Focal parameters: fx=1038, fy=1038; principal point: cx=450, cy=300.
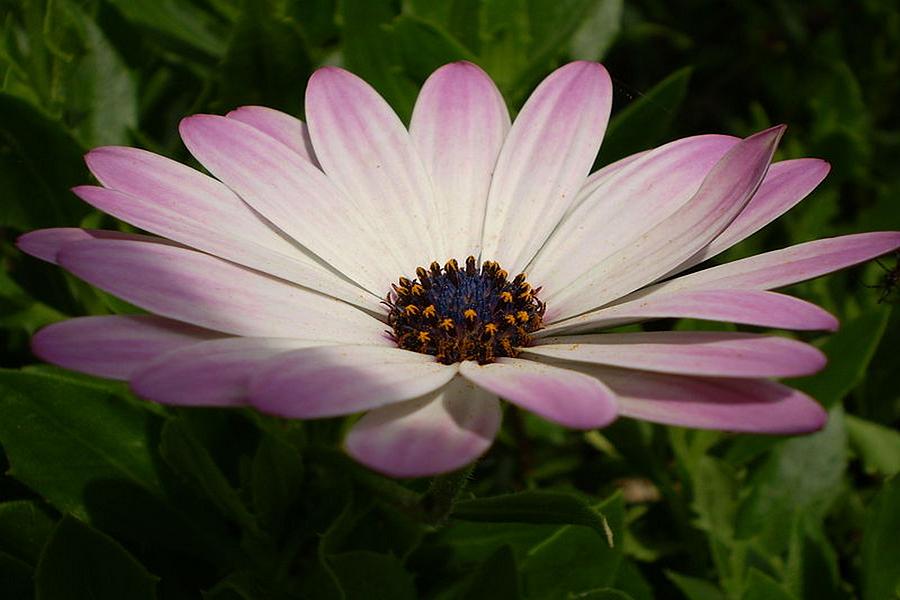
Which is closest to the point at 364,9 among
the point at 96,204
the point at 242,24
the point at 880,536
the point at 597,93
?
the point at 242,24

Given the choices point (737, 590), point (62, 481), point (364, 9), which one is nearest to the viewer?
point (62, 481)

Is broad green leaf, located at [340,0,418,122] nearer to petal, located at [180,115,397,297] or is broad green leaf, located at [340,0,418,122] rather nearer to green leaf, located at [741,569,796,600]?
petal, located at [180,115,397,297]

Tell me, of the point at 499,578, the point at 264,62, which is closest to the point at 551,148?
the point at 264,62

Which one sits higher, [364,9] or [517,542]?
[364,9]

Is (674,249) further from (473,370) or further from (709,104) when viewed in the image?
(709,104)

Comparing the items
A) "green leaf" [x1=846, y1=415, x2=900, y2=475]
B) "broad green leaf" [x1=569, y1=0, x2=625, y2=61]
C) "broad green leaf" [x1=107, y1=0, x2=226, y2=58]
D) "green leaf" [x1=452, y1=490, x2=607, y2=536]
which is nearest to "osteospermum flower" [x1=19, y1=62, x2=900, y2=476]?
"green leaf" [x1=452, y1=490, x2=607, y2=536]

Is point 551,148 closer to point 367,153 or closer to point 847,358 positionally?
point 367,153
